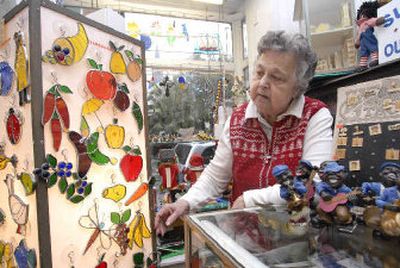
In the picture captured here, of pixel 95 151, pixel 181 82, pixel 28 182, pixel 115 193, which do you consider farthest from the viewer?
pixel 181 82

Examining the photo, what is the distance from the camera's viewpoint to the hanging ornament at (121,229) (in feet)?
5.27

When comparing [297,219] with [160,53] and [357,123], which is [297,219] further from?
[160,53]

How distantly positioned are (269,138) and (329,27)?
5.89 ft

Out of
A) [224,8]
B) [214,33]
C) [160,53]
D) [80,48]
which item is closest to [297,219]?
[80,48]

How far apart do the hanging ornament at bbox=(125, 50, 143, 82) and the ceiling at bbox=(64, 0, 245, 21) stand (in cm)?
246

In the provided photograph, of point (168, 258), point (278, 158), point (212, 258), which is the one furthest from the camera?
point (168, 258)

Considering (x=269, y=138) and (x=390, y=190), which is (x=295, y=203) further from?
(x=269, y=138)

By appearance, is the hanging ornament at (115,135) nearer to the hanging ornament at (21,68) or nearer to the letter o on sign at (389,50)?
the hanging ornament at (21,68)

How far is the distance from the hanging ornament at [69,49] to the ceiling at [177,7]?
268cm

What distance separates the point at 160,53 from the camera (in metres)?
4.21

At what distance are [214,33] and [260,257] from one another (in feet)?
14.3

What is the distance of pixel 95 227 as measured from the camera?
148cm

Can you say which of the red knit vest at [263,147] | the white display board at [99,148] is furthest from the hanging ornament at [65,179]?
the red knit vest at [263,147]

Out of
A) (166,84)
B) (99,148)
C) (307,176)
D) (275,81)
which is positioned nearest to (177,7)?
(166,84)
